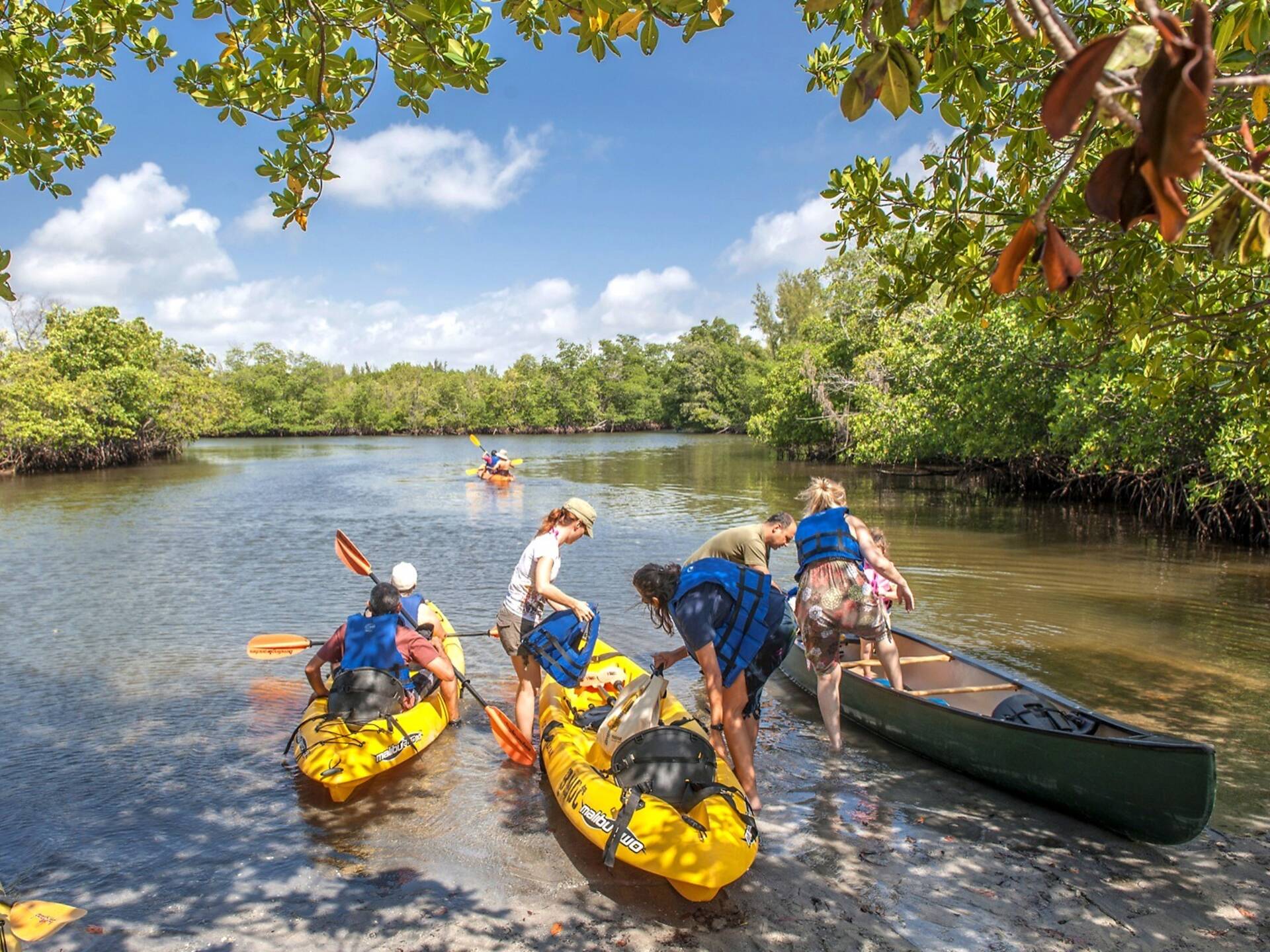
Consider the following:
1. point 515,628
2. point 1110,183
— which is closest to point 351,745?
point 515,628

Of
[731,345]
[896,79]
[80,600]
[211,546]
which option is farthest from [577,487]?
[731,345]

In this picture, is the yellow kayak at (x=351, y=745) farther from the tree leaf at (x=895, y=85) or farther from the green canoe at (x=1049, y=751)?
the tree leaf at (x=895, y=85)

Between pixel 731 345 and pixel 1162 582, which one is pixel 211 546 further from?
pixel 731 345

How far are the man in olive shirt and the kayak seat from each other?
2556mm

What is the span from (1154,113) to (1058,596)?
12.0m

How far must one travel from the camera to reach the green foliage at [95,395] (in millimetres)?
32906

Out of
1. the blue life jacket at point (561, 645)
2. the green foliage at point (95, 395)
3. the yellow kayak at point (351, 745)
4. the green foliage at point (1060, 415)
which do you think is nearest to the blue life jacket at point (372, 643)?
the yellow kayak at point (351, 745)

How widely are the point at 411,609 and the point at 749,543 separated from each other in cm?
313

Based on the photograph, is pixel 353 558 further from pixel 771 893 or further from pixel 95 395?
pixel 95 395

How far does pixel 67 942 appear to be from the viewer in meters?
4.14

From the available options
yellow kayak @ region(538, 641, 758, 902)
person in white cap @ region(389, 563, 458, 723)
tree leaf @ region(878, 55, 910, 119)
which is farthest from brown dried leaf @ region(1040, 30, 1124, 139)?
person in white cap @ region(389, 563, 458, 723)

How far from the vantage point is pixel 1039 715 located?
18.7ft

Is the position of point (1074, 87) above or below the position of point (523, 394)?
below

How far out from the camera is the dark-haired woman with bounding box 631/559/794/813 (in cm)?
461
